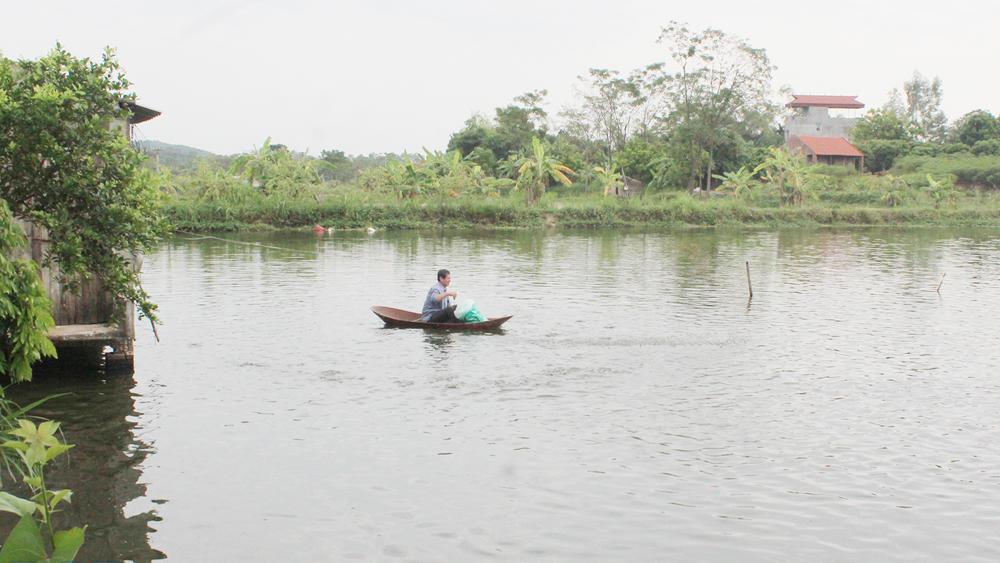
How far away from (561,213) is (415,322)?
105ft

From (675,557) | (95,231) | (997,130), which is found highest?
(997,130)

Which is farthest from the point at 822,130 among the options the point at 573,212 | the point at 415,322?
the point at 415,322

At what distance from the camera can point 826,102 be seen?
88375mm

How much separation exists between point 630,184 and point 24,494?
56908 millimetres

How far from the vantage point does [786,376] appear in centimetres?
1370

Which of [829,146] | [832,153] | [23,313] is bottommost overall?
[23,313]

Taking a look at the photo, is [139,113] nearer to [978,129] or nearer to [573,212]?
[573,212]

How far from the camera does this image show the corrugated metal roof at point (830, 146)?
68625 millimetres

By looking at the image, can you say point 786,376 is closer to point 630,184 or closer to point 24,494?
point 24,494

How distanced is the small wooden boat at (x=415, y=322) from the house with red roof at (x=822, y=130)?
56.3 metres

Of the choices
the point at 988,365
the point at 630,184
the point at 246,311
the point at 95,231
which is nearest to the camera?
the point at 95,231

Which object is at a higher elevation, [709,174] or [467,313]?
[709,174]

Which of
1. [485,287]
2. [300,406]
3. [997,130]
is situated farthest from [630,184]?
[300,406]

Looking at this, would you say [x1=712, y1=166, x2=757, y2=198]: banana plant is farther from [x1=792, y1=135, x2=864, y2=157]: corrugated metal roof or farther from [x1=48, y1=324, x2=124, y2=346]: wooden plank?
[x1=48, y1=324, x2=124, y2=346]: wooden plank
